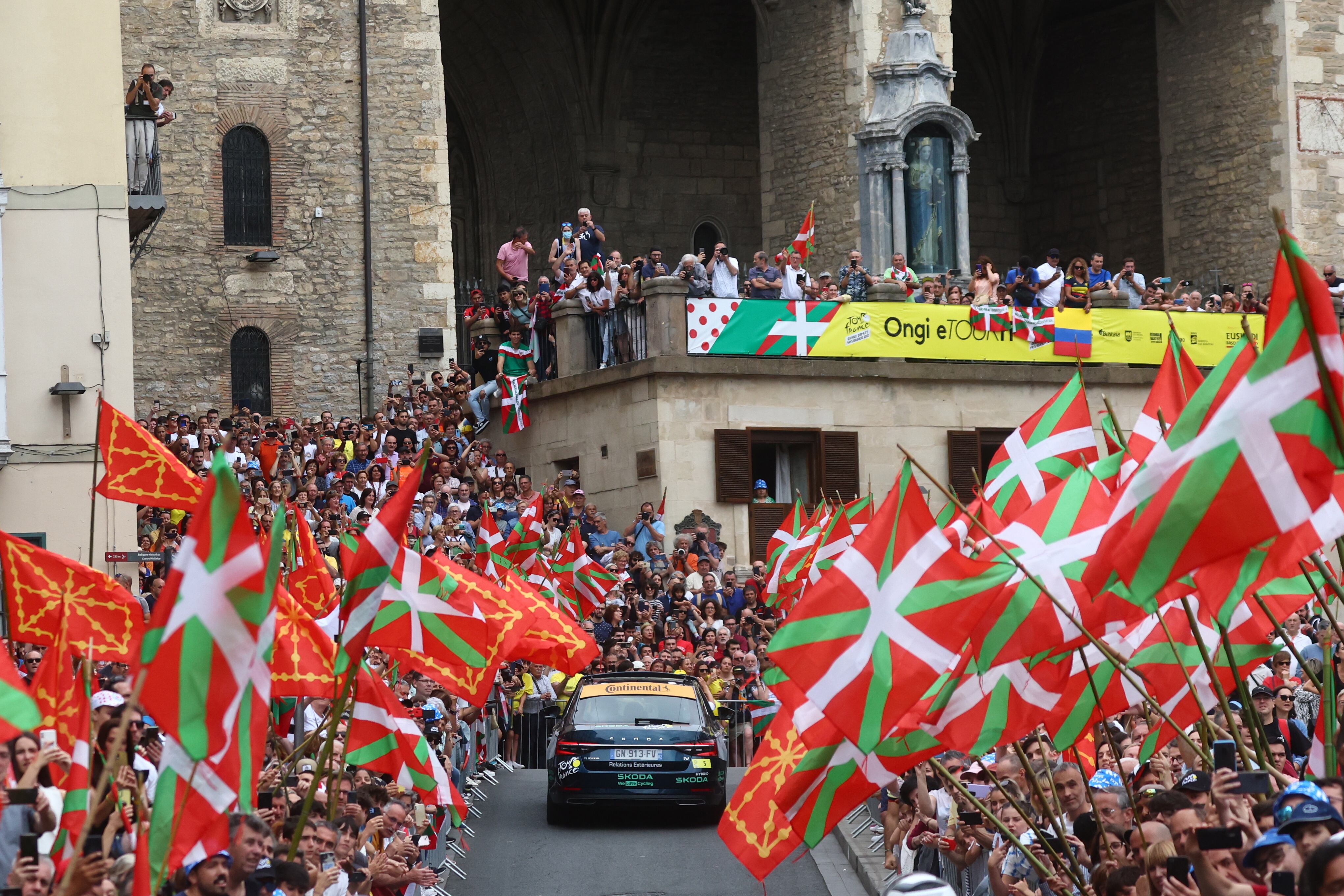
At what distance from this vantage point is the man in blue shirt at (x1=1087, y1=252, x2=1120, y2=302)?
1288 inches

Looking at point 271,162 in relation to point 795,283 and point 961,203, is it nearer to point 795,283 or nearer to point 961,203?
point 795,283

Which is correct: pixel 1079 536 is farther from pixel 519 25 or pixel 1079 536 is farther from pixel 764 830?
pixel 519 25

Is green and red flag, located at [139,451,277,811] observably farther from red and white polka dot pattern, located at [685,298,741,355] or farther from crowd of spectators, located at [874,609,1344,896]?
red and white polka dot pattern, located at [685,298,741,355]

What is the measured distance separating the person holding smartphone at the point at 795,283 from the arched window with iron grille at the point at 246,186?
8224mm

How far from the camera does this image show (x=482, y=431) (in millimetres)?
33281

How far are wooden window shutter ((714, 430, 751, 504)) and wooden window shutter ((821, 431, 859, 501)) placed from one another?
1.09 metres

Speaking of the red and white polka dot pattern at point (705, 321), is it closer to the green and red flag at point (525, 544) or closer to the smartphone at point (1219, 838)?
the green and red flag at point (525, 544)

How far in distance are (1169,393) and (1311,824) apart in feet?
16.5

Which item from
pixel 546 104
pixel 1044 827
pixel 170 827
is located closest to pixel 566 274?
pixel 546 104

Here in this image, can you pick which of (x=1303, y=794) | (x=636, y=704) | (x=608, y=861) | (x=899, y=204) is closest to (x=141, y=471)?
(x=608, y=861)

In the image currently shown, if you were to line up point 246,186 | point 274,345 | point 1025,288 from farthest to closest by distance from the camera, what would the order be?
point 246,186
point 274,345
point 1025,288

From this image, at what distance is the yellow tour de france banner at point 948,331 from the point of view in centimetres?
3083

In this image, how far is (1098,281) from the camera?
3325cm

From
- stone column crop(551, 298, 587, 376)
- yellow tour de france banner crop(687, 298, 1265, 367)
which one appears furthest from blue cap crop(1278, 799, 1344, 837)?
stone column crop(551, 298, 587, 376)
